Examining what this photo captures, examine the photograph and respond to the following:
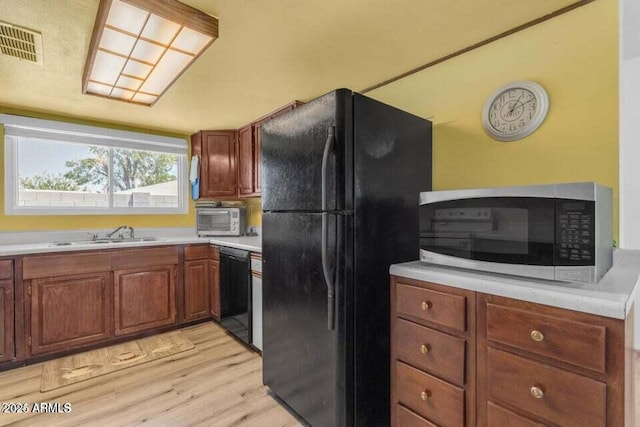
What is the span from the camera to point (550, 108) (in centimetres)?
153

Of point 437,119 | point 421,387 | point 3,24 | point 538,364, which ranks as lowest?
point 421,387

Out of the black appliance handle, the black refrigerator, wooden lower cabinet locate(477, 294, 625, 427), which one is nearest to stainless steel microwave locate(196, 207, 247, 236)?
the black refrigerator

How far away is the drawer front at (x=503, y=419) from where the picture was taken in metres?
1.01

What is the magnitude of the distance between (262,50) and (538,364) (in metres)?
1.95

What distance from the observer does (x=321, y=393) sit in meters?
1.52

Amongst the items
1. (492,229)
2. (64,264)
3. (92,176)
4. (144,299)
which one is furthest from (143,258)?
(492,229)

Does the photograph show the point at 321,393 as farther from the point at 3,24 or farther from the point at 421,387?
the point at 3,24

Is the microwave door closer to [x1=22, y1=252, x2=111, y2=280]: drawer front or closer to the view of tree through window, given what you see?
[x1=22, y1=252, x2=111, y2=280]: drawer front

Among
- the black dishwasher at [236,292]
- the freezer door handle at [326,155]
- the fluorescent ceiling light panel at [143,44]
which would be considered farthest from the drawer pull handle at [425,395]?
the fluorescent ceiling light panel at [143,44]

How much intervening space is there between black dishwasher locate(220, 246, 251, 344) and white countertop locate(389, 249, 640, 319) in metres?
1.56

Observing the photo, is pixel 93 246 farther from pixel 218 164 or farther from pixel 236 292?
pixel 218 164

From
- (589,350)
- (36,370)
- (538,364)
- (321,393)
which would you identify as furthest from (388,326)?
(36,370)

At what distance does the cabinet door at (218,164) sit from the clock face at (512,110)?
2616mm

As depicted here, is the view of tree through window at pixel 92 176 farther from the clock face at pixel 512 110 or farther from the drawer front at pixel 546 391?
the drawer front at pixel 546 391
